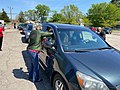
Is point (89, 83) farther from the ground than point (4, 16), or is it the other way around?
point (4, 16)

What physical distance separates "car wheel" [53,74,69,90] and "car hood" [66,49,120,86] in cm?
49

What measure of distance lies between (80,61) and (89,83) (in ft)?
1.99

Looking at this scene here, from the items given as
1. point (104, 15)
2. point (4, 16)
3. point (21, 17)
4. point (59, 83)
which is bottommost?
point (59, 83)

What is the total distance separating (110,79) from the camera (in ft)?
10.4

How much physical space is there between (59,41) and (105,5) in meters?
72.9

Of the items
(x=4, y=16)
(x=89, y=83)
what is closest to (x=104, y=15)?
(x=4, y=16)

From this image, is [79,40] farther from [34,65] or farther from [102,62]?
[34,65]

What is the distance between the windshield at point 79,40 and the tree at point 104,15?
2527 inches

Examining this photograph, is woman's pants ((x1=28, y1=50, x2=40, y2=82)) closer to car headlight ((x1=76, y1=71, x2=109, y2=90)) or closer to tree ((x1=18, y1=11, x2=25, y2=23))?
car headlight ((x1=76, y1=71, x2=109, y2=90))

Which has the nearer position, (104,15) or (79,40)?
(79,40)

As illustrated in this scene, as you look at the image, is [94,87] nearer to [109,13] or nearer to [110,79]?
[110,79]

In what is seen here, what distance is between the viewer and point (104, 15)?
230ft

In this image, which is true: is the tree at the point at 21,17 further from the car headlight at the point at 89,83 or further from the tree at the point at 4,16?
the car headlight at the point at 89,83

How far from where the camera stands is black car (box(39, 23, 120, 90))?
318 cm
